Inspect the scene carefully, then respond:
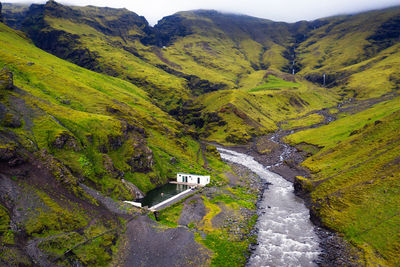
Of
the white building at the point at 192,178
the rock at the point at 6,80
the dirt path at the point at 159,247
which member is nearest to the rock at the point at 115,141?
the white building at the point at 192,178

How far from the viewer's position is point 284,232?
62.5 meters

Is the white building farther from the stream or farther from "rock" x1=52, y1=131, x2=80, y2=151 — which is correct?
"rock" x1=52, y1=131, x2=80, y2=151

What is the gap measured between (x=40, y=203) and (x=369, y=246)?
218ft

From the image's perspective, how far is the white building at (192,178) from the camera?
87938 millimetres

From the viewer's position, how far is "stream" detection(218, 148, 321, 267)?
5197 centimetres

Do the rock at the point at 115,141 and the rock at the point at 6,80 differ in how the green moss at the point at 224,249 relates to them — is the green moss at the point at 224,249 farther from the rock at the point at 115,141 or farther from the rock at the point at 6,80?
the rock at the point at 6,80

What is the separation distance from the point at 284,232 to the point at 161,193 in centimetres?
3800

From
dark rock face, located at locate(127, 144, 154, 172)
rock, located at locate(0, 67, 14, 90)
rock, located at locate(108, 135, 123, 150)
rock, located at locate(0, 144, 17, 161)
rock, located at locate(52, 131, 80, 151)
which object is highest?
rock, located at locate(0, 67, 14, 90)

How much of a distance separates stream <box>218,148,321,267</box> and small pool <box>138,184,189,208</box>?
90.6 ft

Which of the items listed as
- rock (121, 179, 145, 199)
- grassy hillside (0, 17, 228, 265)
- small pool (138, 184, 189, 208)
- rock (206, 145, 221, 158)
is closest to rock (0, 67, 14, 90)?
grassy hillside (0, 17, 228, 265)

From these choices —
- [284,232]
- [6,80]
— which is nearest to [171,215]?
[284,232]

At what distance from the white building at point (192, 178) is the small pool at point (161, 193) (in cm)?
257

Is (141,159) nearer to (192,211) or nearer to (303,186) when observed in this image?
(192,211)

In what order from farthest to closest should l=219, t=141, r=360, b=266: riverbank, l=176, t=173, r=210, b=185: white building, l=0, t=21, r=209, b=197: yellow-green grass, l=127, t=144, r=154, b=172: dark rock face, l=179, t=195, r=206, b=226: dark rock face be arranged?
l=176, t=173, r=210, b=185: white building → l=127, t=144, r=154, b=172: dark rock face → l=0, t=21, r=209, b=197: yellow-green grass → l=179, t=195, r=206, b=226: dark rock face → l=219, t=141, r=360, b=266: riverbank
